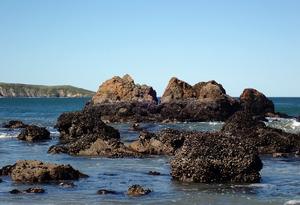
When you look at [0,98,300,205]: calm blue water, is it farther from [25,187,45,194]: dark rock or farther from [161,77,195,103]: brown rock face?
[161,77,195,103]: brown rock face

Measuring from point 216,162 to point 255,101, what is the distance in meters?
51.5

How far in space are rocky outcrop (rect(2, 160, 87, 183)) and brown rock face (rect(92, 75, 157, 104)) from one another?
2074 inches

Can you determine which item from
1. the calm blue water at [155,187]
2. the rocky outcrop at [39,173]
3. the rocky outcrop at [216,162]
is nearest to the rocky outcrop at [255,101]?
the calm blue water at [155,187]

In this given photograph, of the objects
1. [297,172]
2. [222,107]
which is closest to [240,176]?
[297,172]

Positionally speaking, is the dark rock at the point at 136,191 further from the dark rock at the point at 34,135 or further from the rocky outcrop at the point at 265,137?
the dark rock at the point at 34,135

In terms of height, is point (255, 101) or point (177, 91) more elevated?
point (177, 91)

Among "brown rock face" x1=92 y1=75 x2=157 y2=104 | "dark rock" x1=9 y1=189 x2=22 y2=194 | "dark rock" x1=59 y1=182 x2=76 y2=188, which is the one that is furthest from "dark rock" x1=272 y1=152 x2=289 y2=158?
"brown rock face" x1=92 y1=75 x2=157 y2=104

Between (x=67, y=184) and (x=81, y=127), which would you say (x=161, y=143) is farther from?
(x=67, y=184)

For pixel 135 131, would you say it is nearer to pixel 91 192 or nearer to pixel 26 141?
pixel 26 141

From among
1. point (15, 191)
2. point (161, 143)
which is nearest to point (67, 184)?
point (15, 191)

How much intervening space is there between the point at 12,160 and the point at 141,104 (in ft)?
135

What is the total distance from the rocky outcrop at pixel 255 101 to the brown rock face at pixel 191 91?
3146 millimetres

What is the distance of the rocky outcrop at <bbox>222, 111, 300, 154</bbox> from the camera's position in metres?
31.4

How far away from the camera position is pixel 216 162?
69.2 ft
